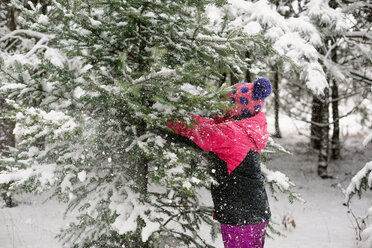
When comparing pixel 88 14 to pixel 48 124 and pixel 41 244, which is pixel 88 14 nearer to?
pixel 48 124

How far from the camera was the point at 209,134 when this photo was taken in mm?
2854

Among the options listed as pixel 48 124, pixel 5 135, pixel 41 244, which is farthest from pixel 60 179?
pixel 5 135

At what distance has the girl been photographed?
290cm

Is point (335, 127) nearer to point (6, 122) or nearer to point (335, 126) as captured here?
point (335, 126)

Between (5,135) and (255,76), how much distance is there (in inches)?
252

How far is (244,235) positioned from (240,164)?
68 centimetres

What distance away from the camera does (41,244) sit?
19.1 ft

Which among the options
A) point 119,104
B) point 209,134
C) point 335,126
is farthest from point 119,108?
point 335,126

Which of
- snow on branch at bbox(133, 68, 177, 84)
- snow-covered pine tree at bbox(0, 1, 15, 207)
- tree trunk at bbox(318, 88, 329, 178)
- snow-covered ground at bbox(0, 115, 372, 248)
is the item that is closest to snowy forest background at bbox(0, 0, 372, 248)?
snow on branch at bbox(133, 68, 177, 84)

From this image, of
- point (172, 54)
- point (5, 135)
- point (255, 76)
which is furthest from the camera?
point (5, 135)

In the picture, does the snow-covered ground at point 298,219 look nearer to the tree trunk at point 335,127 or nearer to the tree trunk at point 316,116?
the tree trunk at point 316,116

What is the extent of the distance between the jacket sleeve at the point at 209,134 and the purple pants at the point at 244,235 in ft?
2.62

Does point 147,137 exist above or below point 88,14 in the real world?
below

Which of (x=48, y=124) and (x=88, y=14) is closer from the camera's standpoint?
(x=48, y=124)
